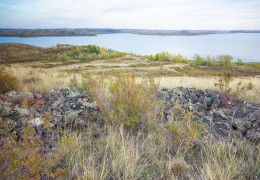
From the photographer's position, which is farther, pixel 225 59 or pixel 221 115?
pixel 225 59

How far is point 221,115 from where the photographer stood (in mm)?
4250

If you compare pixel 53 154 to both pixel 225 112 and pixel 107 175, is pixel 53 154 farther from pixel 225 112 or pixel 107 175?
pixel 225 112

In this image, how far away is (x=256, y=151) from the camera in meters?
3.10

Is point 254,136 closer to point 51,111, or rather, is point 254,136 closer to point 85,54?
point 51,111

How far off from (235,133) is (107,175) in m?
2.30

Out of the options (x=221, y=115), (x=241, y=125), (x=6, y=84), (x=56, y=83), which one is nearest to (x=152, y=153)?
(x=241, y=125)

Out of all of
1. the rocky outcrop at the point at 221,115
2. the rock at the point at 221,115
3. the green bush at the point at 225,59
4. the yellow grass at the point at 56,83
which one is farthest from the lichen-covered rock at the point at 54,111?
the green bush at the point at 225,59

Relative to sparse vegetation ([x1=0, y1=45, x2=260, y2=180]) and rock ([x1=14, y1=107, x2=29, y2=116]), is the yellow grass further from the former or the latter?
rock ([x1=14, y1=107, x2=29, y2=116])

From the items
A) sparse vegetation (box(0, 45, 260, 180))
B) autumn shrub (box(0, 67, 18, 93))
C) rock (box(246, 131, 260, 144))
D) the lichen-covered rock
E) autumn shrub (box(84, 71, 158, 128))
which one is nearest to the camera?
sparse vegetation (box(0, 45, 260, 180))

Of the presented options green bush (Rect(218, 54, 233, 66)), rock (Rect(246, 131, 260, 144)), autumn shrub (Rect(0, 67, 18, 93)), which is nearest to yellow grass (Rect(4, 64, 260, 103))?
autumn shrub (Rect(0, 67, 18, 93))

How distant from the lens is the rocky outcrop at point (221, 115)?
3.68 m

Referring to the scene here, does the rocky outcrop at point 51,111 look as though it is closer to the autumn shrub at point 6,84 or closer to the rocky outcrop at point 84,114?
the rocky outcrop at point 84,114

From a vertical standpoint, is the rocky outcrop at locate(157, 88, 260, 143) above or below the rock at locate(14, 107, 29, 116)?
below

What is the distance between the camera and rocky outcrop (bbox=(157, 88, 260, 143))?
145 inches
